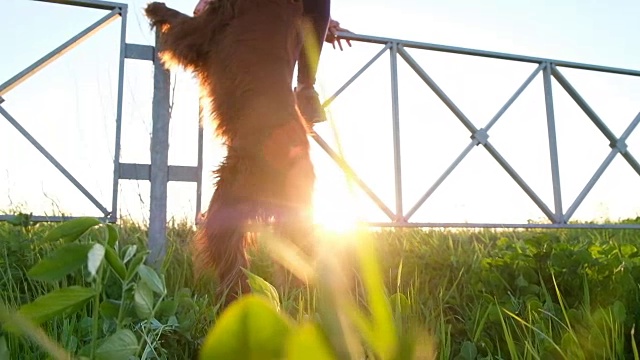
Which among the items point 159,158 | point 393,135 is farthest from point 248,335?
point 393,135

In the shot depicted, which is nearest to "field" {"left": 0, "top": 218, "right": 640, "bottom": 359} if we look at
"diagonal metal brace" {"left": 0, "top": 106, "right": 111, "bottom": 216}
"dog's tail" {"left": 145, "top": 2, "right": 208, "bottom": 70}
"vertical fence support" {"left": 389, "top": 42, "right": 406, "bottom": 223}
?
"diagonal metal brace" {"left": 0, "top": 106, "right": 111, "bottom": 216}

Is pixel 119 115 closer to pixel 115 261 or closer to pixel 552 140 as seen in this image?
pixel 115 261

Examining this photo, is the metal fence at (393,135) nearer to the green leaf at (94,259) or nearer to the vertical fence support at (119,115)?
the vertical fence support at (119,115)

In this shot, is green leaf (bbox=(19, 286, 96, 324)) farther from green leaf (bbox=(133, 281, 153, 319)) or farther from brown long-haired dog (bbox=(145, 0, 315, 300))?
Result: brown long-haired dog (bbox=(145, 0, 315, 300))

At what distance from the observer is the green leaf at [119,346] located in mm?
419

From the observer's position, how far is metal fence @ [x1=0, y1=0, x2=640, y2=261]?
99.3 inches

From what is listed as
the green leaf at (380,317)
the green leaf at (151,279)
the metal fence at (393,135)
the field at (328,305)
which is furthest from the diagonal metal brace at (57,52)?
the green leaf at (380,317)

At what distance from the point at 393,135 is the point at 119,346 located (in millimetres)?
3688

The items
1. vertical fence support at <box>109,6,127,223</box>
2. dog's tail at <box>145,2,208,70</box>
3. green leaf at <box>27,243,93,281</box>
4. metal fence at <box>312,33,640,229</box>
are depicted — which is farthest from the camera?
metal fence at <box>312,33,640,229</box>

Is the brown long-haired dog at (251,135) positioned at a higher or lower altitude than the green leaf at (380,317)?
higher

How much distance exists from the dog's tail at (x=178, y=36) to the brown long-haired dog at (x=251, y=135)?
19 millimetres

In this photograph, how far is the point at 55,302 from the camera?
0.39 meters

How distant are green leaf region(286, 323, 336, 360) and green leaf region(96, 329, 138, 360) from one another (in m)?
0.30

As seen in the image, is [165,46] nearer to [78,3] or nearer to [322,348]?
[78,3]
